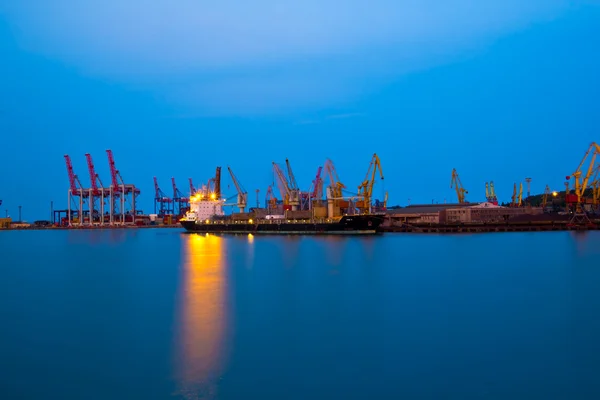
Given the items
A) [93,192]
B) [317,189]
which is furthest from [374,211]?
[93,192]

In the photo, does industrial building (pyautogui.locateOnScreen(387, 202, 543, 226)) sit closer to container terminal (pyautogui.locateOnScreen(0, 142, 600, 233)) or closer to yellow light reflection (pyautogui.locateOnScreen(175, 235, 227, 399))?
container terminal (pyautogui.locateOnScreen(0, 142, 600, 233))

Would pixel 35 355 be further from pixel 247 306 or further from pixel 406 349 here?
pixel 406 349

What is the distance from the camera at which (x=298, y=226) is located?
63031 mm

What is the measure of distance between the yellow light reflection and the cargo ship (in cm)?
3607

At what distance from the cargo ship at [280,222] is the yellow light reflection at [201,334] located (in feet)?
118

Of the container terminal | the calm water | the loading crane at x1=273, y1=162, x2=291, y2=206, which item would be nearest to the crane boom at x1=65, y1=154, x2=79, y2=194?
the container terminal

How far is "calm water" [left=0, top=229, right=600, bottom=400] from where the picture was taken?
8672mm

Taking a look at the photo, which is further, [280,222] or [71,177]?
[71,177]

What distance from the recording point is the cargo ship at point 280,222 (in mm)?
58000

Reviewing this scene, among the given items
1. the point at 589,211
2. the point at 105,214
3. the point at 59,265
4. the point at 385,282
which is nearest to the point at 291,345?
the point at 385,282

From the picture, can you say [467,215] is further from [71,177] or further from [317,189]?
[71,177]

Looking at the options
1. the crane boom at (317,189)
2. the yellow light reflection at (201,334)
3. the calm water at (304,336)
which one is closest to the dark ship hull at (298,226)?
the crane boom at (317,189)

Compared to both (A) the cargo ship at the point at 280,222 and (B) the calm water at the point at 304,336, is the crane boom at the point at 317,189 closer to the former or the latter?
(A) the cargo ship at the point at 280,222

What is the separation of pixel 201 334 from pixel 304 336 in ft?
7.84
